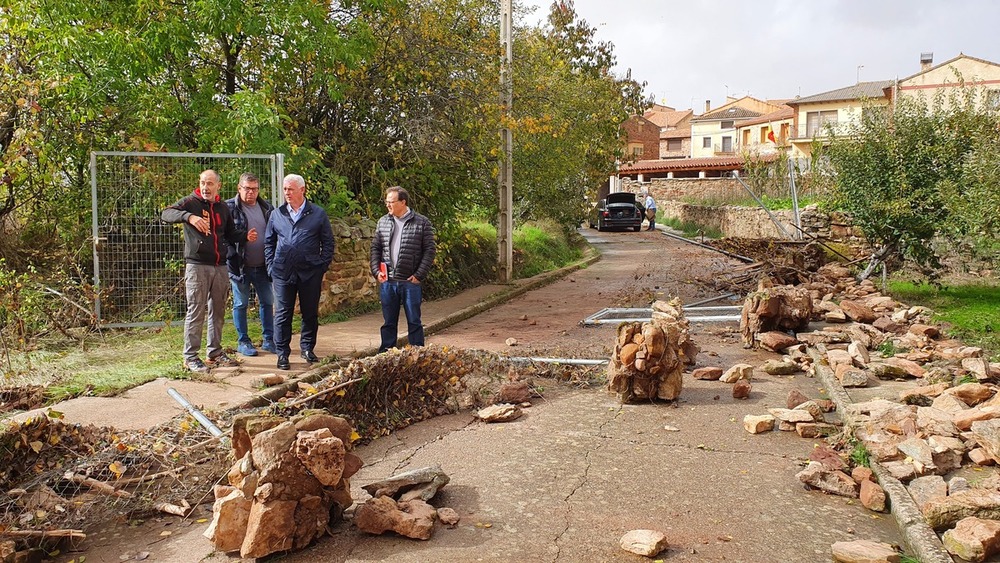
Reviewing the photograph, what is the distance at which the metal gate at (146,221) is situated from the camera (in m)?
9.98

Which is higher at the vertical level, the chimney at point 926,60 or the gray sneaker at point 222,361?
the chimney at point 926,60

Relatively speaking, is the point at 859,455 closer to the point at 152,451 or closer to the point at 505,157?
the point at 152,451

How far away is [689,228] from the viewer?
38.8m

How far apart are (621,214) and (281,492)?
38.6 m

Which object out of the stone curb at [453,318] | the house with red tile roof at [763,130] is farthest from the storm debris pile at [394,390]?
the house with red tile roof at [763,130]

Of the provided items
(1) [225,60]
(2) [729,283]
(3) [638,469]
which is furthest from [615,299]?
(3) [638,469]

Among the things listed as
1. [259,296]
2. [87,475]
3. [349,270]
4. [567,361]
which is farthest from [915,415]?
[349,270]

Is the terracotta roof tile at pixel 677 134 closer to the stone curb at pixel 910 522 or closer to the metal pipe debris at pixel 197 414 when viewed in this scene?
the stone curb at pixel 910 522

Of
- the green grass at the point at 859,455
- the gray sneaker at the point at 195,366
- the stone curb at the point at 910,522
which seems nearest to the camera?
the stone curb at the point at 910,522

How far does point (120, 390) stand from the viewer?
6684mm

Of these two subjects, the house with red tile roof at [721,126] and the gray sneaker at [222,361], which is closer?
the gray sneaker at [222,361]

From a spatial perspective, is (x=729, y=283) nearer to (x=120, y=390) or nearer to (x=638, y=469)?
(x=638, y=469)

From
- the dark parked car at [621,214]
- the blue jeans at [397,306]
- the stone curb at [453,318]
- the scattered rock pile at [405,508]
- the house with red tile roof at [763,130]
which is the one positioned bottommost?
the scattered rock pile at [405,508]

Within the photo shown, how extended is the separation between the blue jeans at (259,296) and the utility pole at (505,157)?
7.05 meters
